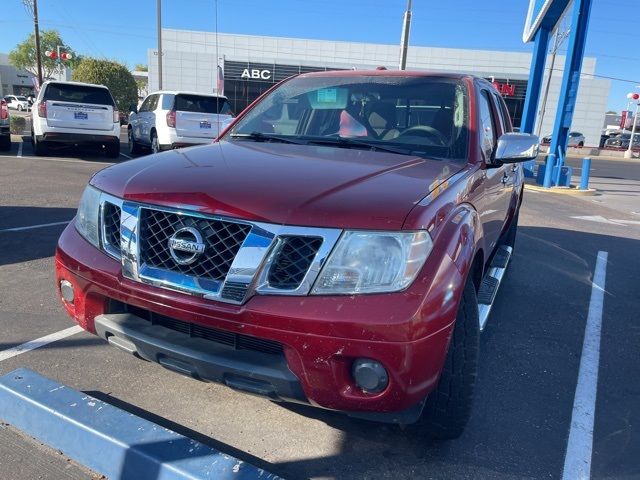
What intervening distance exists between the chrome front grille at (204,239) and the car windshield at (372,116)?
128cm

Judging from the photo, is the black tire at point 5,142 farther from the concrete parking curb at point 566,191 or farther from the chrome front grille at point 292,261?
the concrete parking curb at point 566,191

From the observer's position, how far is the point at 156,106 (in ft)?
42.4

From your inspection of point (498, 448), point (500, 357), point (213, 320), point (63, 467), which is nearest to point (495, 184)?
point (500, 357)

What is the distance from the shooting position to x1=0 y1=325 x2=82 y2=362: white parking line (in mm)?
3178

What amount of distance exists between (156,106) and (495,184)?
36.4 feet

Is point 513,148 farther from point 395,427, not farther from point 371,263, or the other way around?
point 395,427

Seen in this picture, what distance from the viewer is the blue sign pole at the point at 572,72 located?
1358 centimetres

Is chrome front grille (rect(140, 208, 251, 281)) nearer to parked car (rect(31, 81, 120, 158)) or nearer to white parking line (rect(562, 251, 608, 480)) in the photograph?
white parking line (rect(562, 251, 608, 480))

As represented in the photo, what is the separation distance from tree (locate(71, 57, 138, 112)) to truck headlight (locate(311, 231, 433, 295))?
4109 cm

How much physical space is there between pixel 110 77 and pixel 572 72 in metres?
35.7

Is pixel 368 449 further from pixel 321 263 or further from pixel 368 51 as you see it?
pixel 368 51

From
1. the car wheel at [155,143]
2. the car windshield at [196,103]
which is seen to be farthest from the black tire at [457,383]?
the car wheel at [155,143]

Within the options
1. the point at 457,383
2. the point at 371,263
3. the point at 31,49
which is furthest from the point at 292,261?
the point at 31,49

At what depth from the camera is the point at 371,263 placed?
2.00 meters
